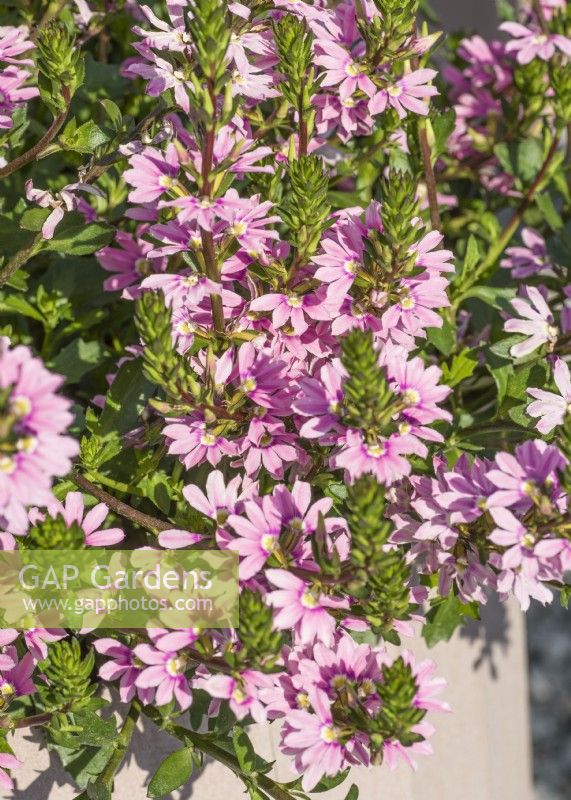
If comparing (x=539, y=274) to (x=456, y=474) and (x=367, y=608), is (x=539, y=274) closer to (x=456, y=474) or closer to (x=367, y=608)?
(x=456, y=474)

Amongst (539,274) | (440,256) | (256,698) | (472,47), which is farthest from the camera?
(472,47)

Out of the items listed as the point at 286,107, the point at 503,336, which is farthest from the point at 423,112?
the point at 503,336

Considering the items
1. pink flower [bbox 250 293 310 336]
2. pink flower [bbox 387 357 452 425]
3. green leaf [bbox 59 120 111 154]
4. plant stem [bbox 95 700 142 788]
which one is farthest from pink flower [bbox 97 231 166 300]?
plant stem [bbox 95 700 142 788]

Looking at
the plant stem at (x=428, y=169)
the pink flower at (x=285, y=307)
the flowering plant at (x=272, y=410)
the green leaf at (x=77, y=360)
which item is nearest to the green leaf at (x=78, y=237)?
the flowering plant at (x=272, y=410)

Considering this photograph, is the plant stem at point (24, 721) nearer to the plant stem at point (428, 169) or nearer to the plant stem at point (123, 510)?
the plant stem at point (123, 510)

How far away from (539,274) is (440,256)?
402 millimetres

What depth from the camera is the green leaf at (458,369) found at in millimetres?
1035

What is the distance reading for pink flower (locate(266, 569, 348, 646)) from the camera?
746mm

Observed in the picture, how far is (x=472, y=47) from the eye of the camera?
134 centimetres

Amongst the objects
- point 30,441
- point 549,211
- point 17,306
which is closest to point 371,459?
point 30,441

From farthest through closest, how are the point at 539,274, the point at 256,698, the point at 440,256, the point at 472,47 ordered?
the point at 472,47
the point at 539,274
the point at 440,256
the point at 256,698

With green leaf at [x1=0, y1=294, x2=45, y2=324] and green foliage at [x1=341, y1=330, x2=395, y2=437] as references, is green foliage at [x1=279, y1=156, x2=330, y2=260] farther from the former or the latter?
green leaf at [x1=0, y1=294, x2=45, y2=324]

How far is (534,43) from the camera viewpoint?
3.84ft

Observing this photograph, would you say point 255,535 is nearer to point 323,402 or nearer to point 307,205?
point 323,402
